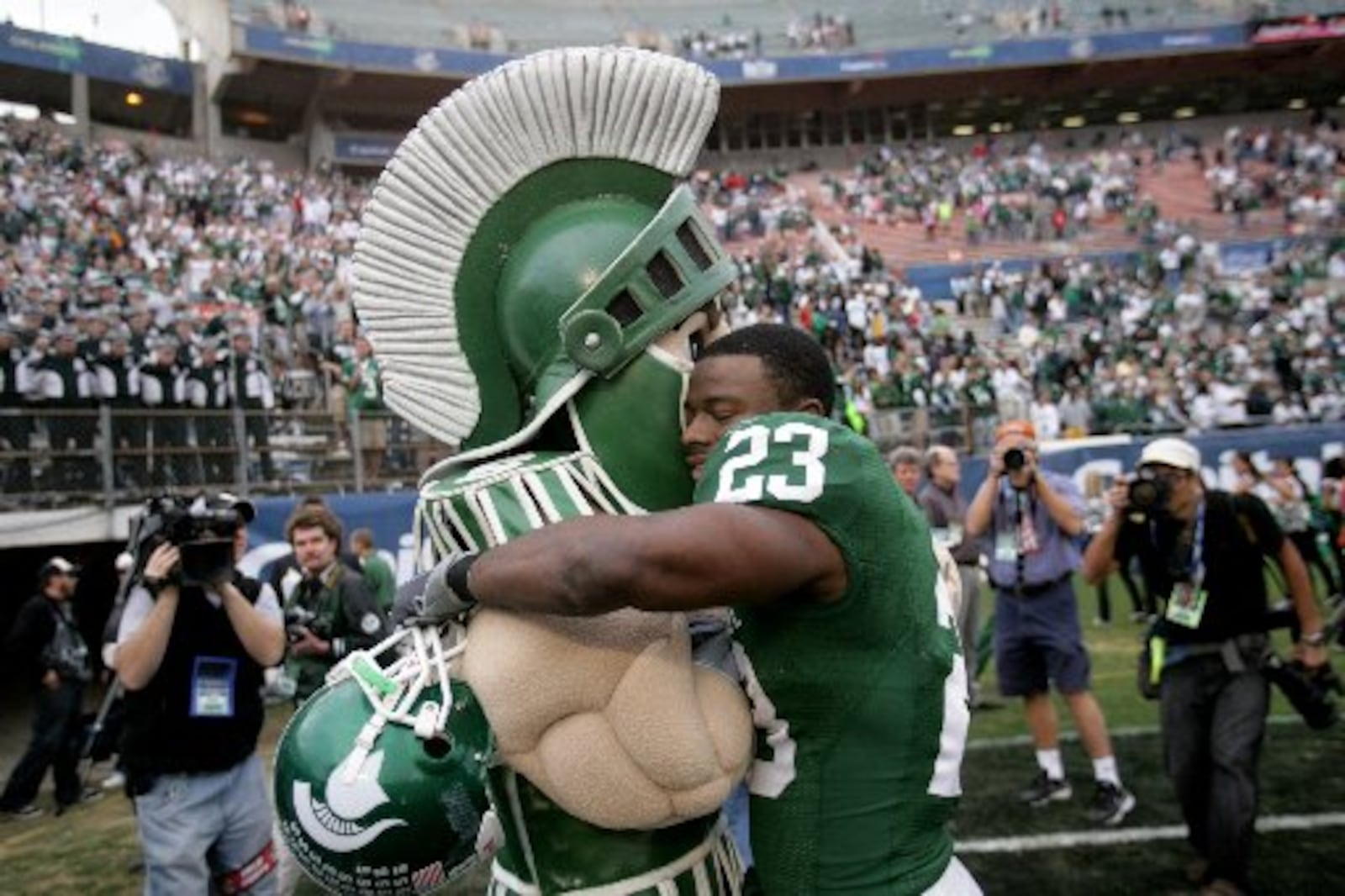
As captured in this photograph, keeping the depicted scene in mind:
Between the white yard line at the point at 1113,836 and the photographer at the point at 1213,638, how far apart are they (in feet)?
1.46

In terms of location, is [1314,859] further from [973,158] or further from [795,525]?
[973,158]

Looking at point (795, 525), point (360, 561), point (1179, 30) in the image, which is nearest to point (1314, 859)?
point (795, 525)

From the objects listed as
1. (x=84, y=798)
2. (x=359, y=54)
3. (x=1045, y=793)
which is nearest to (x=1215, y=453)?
(x=1045, y=793)

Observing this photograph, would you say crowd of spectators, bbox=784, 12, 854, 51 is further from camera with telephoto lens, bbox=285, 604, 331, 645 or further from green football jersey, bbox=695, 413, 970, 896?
green football jersey, bbox=695, 413, 970, 896

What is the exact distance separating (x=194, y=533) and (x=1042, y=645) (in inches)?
156

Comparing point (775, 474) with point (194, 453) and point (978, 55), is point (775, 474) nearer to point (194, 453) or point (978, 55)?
point (194, 453)

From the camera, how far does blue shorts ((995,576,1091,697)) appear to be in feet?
18.4

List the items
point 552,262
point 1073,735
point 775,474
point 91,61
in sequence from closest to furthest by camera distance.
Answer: point 775,474 < point 552,262 < point 1073,735 < point 91,61

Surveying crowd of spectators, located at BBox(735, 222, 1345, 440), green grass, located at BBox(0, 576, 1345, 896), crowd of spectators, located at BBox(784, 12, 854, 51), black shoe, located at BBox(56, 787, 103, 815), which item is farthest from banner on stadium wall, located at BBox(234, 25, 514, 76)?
green grass, located at BBox(0, 576, 1345, 896)

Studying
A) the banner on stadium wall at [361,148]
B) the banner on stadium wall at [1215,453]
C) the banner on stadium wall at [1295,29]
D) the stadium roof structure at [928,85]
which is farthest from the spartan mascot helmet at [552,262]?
the banner on stadium wall at [1295,29]

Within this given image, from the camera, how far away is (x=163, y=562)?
3.62 m

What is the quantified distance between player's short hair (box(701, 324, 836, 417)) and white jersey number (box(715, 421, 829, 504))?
0.77 ft

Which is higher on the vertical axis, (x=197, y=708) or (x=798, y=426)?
(x=798, y=426)

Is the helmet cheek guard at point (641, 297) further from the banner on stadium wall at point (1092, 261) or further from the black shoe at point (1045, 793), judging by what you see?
the banner on stadium wall at point (1092, 261)
